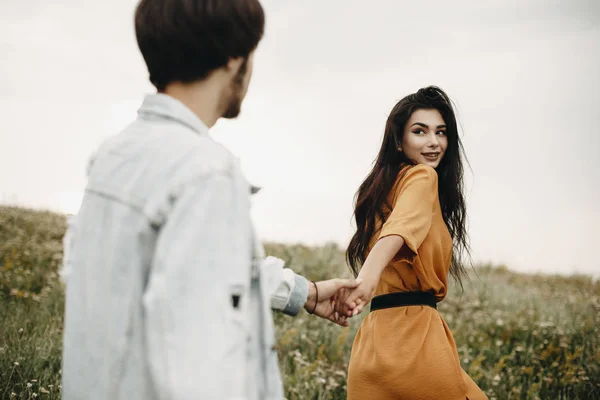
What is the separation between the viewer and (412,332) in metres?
3.04

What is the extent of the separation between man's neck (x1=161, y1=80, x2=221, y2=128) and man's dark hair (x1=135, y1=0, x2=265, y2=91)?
0.02 m

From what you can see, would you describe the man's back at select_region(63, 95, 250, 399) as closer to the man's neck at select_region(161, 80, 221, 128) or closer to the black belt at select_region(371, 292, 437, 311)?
the man's neck at select_region(161, 80, 221, 128)

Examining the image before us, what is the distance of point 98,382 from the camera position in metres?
1.57

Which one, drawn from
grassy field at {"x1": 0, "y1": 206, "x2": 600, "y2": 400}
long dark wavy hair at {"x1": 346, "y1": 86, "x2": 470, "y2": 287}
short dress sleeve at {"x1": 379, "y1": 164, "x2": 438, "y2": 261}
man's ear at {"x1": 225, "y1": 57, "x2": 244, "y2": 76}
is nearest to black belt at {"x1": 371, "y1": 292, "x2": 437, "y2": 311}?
short dress sleeve at {"x1": 379, "y1": 164, "x2": 438, "y2": 261}

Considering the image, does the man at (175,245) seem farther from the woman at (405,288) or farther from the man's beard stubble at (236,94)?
the woman at (405,288)

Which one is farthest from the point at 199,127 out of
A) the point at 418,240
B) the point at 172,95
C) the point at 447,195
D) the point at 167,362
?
the point at 447,195

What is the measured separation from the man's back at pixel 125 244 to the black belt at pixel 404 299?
180 cm

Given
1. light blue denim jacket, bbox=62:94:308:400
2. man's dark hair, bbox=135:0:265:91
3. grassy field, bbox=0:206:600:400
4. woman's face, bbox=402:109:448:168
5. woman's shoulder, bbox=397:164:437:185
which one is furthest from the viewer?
grassy field, bbox=0:206:600:400

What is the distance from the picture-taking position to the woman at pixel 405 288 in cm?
297

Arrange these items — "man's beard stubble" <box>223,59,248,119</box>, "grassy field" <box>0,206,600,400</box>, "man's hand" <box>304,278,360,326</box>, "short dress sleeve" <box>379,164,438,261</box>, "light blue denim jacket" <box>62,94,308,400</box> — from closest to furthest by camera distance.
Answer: "light blue denim jacket" <box>62,94,308,400</box> → "man's beard stubble" <box>223,59,248,119</box> → "short dress sleeve" <box>379,164,438,261</box> → "man's hand" <box>304,278,360,326</box> → "grassy field" <box>0,206,600,400</box>

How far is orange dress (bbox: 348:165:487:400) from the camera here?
2967mm

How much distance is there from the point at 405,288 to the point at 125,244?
6.50ft

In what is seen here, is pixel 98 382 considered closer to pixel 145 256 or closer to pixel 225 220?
pixel 145 256

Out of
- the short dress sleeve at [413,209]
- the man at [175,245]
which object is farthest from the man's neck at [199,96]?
the short dress sleeve at [413,209]
